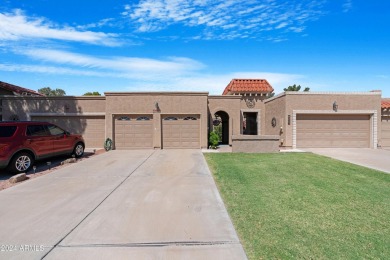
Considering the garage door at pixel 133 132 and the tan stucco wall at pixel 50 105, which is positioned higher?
the tan stucco wall at pixel 50 105

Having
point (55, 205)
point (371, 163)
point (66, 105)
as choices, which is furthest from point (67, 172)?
point (371, 163)

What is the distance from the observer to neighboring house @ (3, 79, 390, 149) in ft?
50.9

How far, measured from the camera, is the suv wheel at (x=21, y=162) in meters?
8.55

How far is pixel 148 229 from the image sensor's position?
4.16m

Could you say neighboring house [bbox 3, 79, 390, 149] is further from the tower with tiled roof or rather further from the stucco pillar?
the tower with tiled roof

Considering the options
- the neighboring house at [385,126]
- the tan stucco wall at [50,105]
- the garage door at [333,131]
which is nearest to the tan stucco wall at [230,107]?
the garage door at [333,131]

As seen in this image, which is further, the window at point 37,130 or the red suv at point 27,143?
the window at point 37,130

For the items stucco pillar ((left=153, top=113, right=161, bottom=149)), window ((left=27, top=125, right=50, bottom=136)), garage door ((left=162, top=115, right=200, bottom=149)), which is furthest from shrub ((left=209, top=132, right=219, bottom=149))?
window ((left=27, top=125, right=50, bottom=136))

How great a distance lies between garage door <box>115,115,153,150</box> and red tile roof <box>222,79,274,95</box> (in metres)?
8.24

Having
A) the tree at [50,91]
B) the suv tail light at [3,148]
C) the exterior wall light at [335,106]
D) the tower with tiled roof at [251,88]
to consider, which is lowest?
the suv tail light at [3,148]

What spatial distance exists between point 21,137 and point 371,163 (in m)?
13.9

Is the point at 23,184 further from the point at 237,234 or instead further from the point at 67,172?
the point at 237,234

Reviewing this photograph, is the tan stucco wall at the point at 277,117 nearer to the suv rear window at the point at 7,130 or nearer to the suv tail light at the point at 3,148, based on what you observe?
the suv rear window at the point at 7,130

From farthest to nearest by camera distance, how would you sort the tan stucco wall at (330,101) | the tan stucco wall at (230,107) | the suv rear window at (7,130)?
1. the tan stucco wall at (230,107)
2. the tan stucco wall at (330,101)
3. the suv rear window at (7,130)
